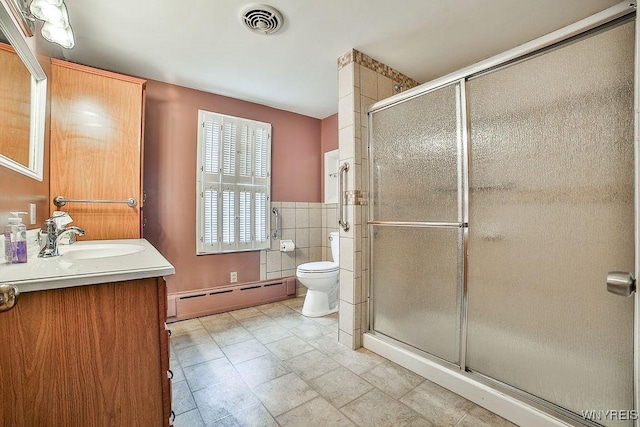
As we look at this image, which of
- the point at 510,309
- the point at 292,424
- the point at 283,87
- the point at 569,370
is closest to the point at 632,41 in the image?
the point at 510,309

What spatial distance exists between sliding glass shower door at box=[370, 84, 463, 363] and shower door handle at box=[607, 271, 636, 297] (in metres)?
0.85

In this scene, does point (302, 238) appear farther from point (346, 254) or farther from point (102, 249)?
point (102, 249)

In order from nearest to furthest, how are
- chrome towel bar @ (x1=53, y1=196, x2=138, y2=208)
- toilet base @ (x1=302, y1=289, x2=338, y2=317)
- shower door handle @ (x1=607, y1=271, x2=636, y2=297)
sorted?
shower door handle @ (x1=607, y1=271, x2=636, y2=297), chrome towel bar @ (x1=53, y1=196, x2=138, y2=208), toilet base @ (x1=302, y1=289, x2=338, y2=317)

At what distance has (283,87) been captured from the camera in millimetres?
2611

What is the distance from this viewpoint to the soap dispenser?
953 mm

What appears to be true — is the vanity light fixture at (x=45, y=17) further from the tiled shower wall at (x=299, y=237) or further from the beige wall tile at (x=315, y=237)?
the beige wall tile at (x=315, y=237)

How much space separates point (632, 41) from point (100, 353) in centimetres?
212

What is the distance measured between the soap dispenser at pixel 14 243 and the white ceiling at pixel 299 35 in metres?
1.37

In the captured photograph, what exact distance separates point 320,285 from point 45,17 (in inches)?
94.1

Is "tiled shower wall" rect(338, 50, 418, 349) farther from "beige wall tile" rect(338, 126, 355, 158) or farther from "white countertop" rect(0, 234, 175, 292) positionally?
"white countertop" rect(0, 234, 175, 292)

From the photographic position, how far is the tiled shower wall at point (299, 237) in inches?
120

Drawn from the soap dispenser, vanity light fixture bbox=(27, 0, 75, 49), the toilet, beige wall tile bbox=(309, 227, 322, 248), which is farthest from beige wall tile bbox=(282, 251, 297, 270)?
vanity light fixture bbox=(27, 0, 75, 49)

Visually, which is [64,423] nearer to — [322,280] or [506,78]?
[322,280]

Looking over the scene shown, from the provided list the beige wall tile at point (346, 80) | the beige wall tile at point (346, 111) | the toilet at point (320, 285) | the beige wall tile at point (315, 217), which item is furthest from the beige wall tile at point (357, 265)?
the beige wall tile at point (315, 217)
